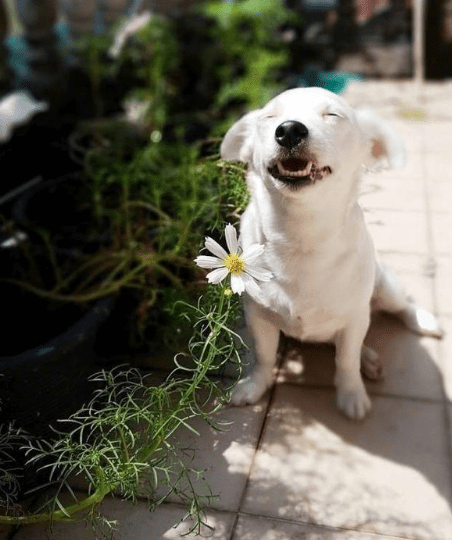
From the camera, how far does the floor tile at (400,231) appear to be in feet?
7.79

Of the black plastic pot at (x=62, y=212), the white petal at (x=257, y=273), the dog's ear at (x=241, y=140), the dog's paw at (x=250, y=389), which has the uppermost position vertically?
the dog's ear at (x=241, y=140)

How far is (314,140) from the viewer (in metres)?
1.60

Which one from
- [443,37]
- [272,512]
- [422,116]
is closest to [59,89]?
[422,116]

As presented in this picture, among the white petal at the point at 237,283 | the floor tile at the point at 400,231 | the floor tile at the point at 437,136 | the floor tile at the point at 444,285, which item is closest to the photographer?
the white petal at the point at 237,283

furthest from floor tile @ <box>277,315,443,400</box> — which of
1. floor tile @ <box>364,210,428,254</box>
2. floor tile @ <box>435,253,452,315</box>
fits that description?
floor tile @ <box>364,210,428,254</box>

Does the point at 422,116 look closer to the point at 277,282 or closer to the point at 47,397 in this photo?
the point at 277,282

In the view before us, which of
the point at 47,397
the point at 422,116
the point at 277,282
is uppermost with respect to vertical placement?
the point at 277,282

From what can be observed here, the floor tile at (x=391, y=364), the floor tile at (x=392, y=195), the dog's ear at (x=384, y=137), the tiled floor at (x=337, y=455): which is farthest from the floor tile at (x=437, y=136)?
the dog's ear at (x=384, y=137)

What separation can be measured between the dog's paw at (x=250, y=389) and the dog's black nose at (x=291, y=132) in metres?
0.91

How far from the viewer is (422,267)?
2.90m

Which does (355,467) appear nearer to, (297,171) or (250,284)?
(250,284)

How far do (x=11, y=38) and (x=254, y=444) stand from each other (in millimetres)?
4215

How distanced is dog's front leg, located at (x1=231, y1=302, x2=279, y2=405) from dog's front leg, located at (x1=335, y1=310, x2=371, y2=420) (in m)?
0.22

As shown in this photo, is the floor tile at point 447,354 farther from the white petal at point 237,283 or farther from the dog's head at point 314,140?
the white petal at point 237,283
